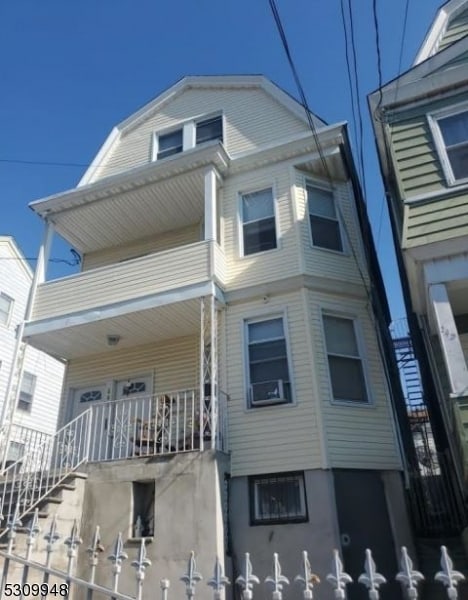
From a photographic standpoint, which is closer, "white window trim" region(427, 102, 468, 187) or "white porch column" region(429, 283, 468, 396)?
"white porch column" region(429, 283, 468, 396)

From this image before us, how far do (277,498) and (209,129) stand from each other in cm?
893

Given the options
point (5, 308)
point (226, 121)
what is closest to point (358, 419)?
point (226, 121)

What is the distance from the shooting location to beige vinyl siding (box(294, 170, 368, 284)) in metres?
9.05

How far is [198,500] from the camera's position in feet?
21.8

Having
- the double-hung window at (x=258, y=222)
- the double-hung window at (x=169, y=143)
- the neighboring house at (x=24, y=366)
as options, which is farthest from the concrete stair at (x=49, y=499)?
the neighboring house at (x=24, y=366)

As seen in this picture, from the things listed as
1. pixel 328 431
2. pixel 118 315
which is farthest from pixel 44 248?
pixel 328 431

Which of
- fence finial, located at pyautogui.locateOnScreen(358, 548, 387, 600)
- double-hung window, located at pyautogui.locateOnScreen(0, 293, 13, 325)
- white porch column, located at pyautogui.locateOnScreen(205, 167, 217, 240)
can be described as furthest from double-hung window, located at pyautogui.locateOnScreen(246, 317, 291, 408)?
double-hung window, located at pyautogui.locateOnScreen(0, 293, 13, 325)

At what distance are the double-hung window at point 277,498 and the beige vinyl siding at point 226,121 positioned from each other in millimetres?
7256

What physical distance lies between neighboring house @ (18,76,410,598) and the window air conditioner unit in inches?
1.5

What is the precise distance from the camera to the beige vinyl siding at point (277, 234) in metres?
9.03

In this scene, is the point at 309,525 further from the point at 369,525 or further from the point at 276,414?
the point at 276,414

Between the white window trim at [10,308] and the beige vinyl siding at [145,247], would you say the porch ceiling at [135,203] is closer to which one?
the beige vinyl siding at [145,247]

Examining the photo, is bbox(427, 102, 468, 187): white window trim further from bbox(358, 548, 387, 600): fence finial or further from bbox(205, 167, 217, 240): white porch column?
bbox(358, 548, 387, 600): fence finial

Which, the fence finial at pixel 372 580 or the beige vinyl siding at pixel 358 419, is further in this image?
the beige vinyl siding at pixel 358 419
